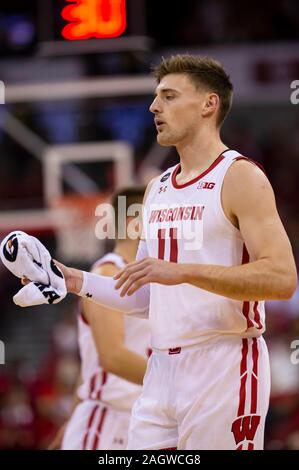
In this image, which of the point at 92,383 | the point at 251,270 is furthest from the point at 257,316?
the point at 92,383

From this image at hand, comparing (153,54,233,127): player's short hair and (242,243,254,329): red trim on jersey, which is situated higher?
(153,54,233,127): player's short hair

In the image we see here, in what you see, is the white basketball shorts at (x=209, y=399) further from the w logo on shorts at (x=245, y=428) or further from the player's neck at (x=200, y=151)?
the player's neck at (x=200, y=151)

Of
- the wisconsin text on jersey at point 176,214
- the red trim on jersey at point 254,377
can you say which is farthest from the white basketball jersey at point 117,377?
the red trim on jersey at point 254,377

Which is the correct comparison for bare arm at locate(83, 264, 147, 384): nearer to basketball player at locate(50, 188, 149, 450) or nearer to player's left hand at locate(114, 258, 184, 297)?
basketball player at locate(50, 188, 149, 450)

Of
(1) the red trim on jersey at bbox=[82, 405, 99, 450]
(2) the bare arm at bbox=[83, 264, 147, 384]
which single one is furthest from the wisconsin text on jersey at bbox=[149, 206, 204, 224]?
(1) the red trim on jersey at bbox=[82, 405, 99, 450]

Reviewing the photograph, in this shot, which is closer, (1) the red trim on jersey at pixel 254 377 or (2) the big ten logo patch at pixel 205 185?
(1) the red trim on jersey at pixel 254 377

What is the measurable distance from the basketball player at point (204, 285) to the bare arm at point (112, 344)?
100 centimetres

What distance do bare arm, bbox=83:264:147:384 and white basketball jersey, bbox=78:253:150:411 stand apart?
145 millimetres

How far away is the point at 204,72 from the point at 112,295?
109 centimetres

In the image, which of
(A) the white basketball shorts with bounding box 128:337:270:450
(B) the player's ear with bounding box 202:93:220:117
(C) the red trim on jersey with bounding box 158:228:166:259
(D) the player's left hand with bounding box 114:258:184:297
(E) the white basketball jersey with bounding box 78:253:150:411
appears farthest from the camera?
(E) the white basketball jersey with bounding box 78:253:150:411

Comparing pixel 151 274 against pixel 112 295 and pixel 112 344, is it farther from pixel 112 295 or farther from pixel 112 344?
pixel 112 344

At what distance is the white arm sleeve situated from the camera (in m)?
4.76

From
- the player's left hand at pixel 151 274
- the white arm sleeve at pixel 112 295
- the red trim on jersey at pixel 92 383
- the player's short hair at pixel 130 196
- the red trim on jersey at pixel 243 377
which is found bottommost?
the red trim on jersey at pixel 243 377

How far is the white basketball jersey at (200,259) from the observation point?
4414mm
